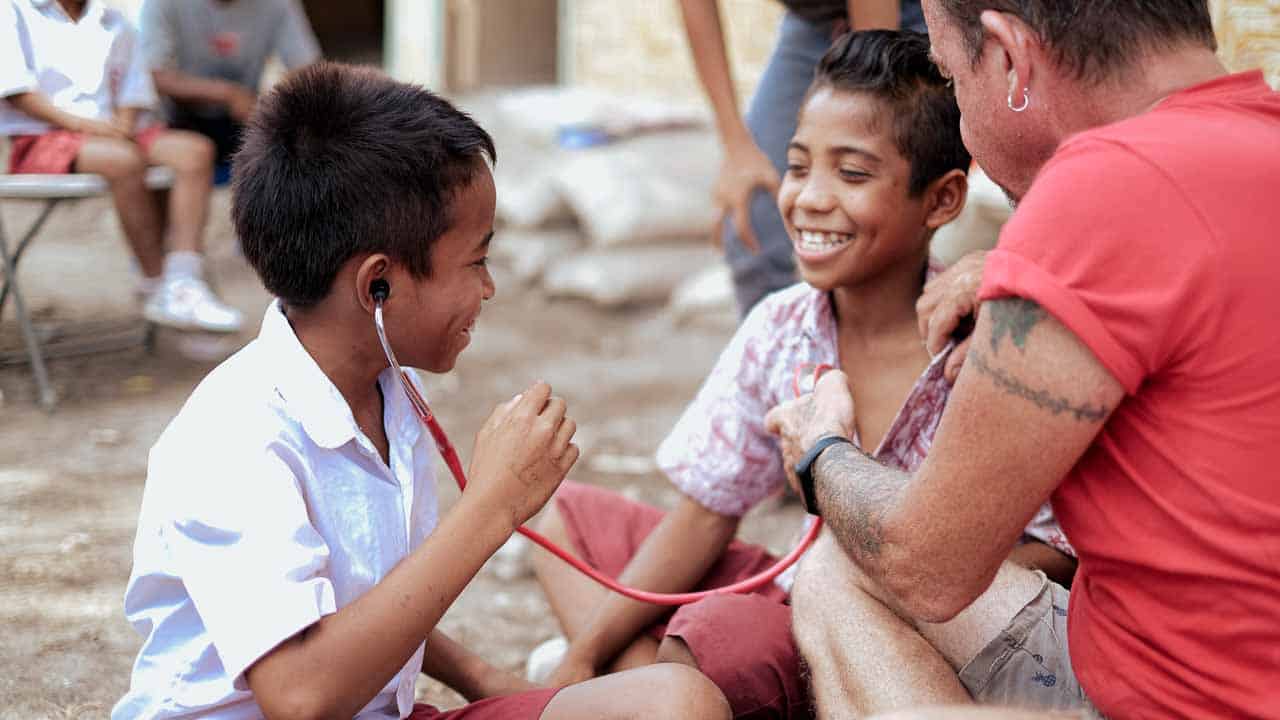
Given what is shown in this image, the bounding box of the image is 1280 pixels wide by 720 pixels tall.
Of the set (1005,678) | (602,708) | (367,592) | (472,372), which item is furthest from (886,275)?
(472,372)

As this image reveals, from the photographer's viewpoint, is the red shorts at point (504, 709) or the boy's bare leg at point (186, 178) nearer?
the red shorts at point (504, 709)

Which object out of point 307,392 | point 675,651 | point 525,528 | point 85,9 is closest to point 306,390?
point 307,392

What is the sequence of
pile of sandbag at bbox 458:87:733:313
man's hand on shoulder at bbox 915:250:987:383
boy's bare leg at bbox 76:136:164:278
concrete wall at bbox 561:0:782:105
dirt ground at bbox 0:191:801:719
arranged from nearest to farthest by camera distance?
1. man's hand on shoulder at bbox 915:250:987:383
2. dirt ground at bbox 0:191:801:719
3. boy's bare leg at bbox 76:136:164:278
4. pile of sandbag at bbox 458:87:733:313
5. concrete wall at bbox 561:0:782:105

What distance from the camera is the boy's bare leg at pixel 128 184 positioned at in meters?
4.89

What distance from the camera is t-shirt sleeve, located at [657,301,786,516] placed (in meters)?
2.56

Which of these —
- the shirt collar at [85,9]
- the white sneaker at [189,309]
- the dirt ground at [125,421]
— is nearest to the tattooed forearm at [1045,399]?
the dirt ground at [125,421]

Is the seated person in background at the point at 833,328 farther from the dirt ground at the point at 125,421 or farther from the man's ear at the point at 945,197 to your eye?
the dirt ground at the point at 125,421

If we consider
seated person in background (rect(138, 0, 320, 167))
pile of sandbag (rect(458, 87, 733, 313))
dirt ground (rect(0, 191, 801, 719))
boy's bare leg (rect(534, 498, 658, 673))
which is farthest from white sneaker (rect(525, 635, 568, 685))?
seated person in background (rect(138, 0, 320, 167))

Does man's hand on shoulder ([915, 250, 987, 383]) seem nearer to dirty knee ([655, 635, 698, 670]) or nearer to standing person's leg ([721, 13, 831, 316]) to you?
dirty knee ([655, 635, 698, 670])

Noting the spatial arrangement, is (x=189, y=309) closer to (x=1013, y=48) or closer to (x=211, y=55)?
(x=211, y=55)

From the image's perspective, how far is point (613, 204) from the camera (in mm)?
6484

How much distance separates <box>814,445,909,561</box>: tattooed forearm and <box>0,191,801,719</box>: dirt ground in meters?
1.30

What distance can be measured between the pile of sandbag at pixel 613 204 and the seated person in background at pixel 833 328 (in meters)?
3.36

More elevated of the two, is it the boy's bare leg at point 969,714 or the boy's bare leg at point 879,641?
the boy's bare leg at point 969,714
